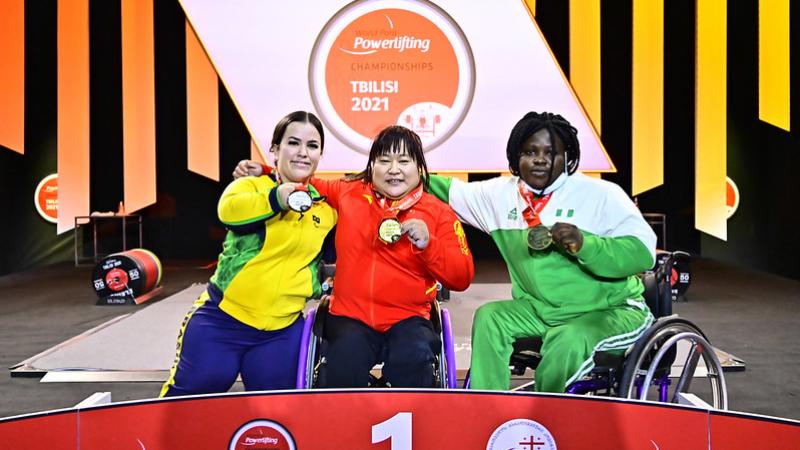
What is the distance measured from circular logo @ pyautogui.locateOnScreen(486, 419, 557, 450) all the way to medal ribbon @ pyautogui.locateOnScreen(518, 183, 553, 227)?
3.22 feet

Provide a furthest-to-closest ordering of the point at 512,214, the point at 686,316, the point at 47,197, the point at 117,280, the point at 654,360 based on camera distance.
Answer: the point at 47,197 < the point at 117,280 < the point at 686,316 < the point at 512,214 < the point at 654,360

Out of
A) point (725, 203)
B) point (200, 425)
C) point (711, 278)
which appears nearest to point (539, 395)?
point (200, 425)

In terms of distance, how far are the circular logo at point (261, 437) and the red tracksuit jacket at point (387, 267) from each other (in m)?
0.82

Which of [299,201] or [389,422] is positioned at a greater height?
[299,201]

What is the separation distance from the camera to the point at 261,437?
4.17 feet

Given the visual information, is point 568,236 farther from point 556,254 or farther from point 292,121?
point 292,121

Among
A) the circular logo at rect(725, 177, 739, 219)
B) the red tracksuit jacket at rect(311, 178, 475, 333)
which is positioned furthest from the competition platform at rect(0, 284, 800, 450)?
the circular logo at rect(725, 177, 739, 219)

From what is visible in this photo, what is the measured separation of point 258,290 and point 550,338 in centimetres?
85

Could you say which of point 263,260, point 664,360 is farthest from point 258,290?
point 664,360

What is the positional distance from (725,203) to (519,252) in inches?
286

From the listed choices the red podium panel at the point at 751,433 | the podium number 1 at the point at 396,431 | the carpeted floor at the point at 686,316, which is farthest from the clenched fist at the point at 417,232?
the carpeted floor at the point at 686,316

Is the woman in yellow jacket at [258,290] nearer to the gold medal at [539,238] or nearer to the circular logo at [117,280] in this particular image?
the gold medal at [539,238]

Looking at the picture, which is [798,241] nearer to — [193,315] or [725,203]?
[725,203]

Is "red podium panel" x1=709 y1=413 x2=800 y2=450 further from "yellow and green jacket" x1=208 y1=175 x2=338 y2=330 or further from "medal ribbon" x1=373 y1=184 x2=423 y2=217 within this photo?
"yellow and green jacket" x1=208 y1=175 x2=338 y2=330
